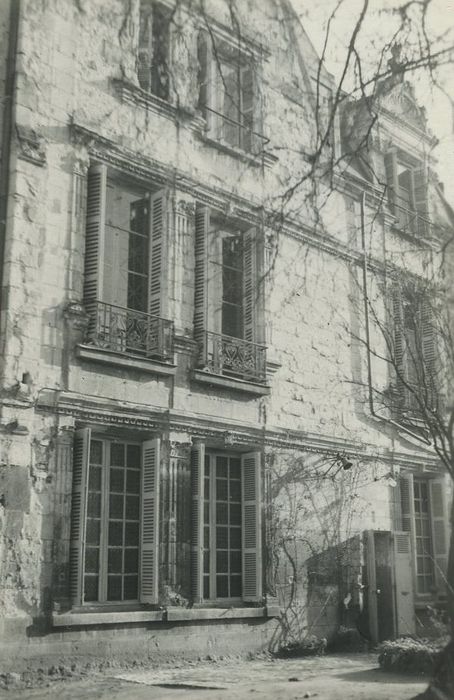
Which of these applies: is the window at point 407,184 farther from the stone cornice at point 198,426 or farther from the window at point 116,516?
the window at point 116,516

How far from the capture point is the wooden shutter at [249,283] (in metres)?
12.5

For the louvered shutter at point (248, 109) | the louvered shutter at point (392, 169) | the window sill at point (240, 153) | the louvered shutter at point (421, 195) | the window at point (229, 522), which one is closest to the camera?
the window at point (229, 522)

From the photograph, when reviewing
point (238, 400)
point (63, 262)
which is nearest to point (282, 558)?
point (238, 400)

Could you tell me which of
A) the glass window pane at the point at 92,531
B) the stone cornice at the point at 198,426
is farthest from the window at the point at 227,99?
the glass window pane at the point at 92,531

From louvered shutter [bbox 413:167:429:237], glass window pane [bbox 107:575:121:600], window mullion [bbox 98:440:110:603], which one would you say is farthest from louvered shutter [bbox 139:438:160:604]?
louvered shutter [bbox 413:167:429:237]

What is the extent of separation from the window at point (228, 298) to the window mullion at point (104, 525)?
190cm

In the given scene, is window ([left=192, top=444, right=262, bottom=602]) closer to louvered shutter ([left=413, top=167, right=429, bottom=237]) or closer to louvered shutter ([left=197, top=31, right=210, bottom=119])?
louvered shutter ([left=197, top=31, right=210, bottom=119])

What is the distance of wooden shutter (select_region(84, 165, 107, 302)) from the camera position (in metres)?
10.3

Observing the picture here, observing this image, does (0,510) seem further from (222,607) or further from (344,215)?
(344,215)

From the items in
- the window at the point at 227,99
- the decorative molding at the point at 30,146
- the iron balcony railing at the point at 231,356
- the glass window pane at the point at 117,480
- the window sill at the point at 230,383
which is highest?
the window at the point at 227,99

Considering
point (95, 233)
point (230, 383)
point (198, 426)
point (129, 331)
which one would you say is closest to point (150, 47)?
point (95, 233)

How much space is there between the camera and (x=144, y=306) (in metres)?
11.3

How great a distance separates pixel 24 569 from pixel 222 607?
320 cm

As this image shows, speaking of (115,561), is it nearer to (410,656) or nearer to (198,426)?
(198,426)
